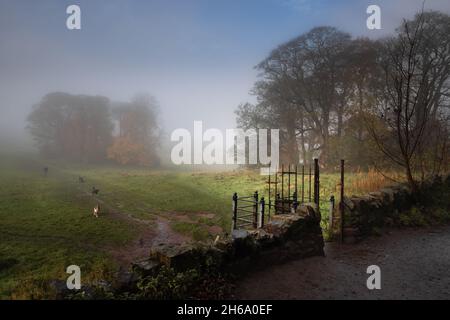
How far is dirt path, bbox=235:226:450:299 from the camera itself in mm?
5629

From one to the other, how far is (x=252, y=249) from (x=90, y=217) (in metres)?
15.1

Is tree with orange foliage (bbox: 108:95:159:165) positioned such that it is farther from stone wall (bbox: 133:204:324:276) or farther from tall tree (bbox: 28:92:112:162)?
stone wall (bbox: 133:204:324:276)

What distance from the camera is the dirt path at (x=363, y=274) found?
5.63 meters

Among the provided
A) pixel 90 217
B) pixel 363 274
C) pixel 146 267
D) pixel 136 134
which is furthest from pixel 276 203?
pixel 136 134

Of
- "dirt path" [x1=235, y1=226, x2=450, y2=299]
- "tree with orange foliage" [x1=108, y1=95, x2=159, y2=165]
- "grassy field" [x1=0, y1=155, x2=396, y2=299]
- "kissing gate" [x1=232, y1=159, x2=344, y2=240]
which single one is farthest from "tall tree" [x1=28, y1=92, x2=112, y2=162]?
"dirt path" [x1=235, y1=226, x2=450, y2=299]

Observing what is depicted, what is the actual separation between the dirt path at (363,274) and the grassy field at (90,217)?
11.3ft

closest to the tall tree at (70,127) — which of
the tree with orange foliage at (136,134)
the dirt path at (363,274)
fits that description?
the tree with orange foliage at (136,134)

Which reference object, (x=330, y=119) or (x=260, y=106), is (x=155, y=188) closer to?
(x=260, y=106)

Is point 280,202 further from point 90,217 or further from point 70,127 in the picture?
point 70,127

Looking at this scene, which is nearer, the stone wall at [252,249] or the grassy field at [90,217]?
the stone wall at [252,249]

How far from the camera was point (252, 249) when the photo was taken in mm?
6523

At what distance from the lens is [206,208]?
19828 mm

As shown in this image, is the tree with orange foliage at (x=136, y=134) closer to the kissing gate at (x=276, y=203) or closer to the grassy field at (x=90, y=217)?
the grassy field at (x=90, y=217)
